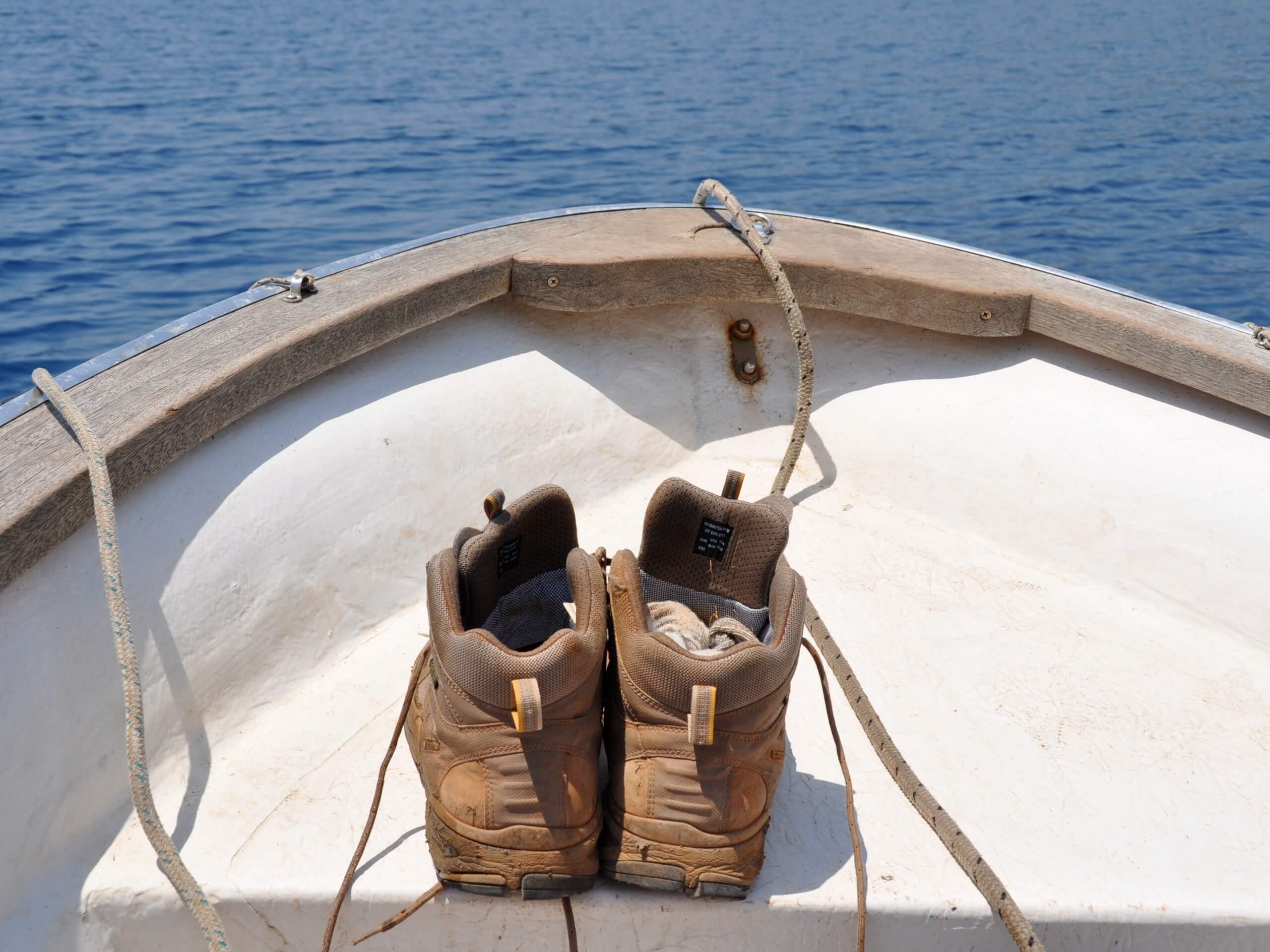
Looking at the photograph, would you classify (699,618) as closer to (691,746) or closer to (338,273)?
(691,746)

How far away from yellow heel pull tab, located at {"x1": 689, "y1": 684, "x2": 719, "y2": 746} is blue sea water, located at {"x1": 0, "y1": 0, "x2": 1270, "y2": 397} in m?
3.80

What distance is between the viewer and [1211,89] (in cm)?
1226

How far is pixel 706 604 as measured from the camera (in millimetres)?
1438

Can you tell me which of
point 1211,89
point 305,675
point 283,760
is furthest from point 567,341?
point 1211,89

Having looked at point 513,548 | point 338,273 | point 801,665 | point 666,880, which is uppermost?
point 338,273

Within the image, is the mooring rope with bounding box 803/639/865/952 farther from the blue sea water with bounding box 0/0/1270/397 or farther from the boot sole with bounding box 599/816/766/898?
the blue sea water with bounding box 0/0/1270/397

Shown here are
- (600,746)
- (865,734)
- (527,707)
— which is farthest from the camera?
(865,734)

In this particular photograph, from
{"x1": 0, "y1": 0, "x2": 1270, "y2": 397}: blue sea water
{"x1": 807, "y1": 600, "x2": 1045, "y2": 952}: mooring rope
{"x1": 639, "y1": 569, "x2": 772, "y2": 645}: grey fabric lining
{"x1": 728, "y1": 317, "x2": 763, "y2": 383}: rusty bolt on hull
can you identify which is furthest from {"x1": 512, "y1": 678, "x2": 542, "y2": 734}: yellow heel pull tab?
{"x1": 0, "y1": 0, "x2": 1270, "y2": 397}: blue sea water

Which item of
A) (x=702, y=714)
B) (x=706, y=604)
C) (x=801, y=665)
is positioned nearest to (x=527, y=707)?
(x=702, y=714)

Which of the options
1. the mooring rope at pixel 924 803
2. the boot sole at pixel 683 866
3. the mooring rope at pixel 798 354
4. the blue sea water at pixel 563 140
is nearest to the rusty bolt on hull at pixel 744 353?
the mooring rope at pixel 798 354

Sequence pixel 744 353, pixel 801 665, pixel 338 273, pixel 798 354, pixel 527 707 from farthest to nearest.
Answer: pixel 744 353, pixel 798 354, pixel 338 273, pixel 801 665, pixel 527 707

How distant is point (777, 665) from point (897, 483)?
1.12m

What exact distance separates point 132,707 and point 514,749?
475 millimetres

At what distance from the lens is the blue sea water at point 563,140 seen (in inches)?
255
